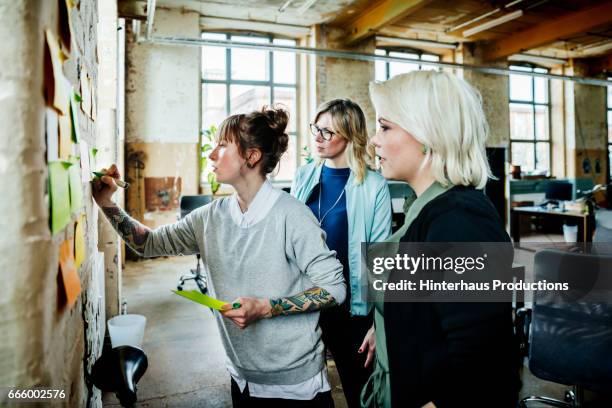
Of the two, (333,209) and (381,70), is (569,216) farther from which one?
(333,209)

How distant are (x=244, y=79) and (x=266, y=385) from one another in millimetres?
7996

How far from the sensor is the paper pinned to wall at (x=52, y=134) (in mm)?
759

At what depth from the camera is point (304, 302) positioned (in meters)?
1.33

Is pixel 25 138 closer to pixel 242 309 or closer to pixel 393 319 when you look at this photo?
pixel 242 309

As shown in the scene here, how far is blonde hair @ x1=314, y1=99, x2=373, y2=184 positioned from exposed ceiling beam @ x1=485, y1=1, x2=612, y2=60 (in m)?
7.44

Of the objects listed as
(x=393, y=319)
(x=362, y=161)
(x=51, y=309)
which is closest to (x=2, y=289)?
(x=51, y=309)

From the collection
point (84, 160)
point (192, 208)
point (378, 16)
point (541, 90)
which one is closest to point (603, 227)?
point (84, 160)

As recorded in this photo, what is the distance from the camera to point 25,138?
68 cm

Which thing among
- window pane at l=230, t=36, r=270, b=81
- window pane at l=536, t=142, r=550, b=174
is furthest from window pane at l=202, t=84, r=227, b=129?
window pane at l=536, t=142, r=550, b=174

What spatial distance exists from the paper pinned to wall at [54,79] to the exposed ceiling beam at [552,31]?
889cm

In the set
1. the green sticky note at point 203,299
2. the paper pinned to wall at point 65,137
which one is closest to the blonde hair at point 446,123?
the green sticky note at point 203,299

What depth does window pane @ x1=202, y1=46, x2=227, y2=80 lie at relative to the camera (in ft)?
27.5

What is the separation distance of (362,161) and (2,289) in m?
1.67

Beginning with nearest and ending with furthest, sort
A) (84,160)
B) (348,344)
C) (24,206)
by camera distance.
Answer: (24,206), (84,160), (348,344)
